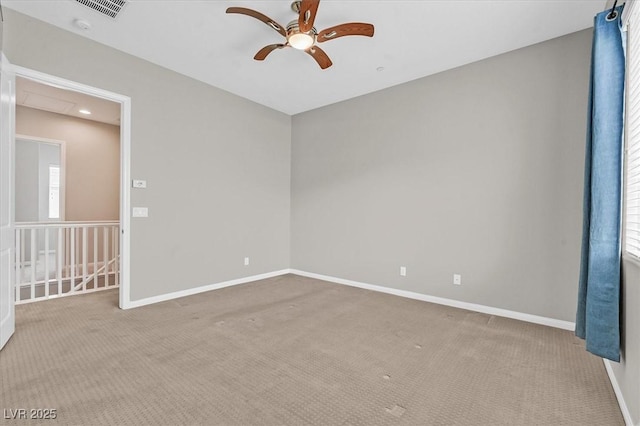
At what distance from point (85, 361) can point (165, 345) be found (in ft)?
1.70

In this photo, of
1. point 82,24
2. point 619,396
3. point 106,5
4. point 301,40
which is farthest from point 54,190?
point 619,396

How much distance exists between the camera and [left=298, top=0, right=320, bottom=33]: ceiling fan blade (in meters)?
2.12

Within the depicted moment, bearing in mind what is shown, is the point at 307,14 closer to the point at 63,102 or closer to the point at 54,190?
→ the point at 63,102

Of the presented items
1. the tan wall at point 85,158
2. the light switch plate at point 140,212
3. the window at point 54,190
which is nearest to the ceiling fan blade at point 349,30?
the light switch plate at point 140,212

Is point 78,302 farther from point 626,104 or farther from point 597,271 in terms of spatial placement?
point 626,104

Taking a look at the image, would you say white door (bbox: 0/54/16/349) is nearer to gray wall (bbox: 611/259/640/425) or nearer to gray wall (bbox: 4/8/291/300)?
gray wall (bbox: 4/8/291/300)

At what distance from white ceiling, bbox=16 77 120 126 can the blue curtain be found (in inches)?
208

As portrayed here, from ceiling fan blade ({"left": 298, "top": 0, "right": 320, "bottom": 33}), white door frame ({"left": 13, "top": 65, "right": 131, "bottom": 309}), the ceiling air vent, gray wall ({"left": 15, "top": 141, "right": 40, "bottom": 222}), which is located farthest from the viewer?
gray wall ({"left": 15, "top": 141, "right": 40, "bottom": 222})

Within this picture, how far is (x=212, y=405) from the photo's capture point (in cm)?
169

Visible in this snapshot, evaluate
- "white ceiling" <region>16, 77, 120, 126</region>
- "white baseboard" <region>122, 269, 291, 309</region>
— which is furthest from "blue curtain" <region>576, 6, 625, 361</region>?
"white ceiling" <region>16, 77, 120, 126</region>

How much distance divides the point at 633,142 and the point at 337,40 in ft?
8.10

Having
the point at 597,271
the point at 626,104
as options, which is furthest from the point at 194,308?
the point at 626,104

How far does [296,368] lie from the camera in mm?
2084

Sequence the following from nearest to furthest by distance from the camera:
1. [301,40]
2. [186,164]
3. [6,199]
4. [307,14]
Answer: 1. [307,14]
2. [6,199]
3. [301,40]
4. [186,164]
